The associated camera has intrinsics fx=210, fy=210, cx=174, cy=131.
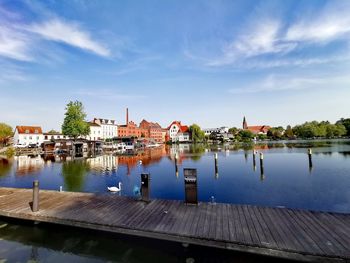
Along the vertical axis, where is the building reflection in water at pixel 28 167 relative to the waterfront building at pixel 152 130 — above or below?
below

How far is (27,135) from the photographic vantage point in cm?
8438

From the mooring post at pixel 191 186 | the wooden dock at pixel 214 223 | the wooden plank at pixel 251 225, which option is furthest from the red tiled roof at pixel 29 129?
the wooden plank at pixel 251 225

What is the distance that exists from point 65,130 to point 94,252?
65507 mm

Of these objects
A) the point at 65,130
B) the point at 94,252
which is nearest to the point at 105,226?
the point at 94,252

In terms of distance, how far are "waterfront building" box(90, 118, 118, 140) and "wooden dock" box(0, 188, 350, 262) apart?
94315mm

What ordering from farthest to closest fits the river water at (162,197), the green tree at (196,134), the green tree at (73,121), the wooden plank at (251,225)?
the green tree at (196,134) < the green tree at (73,121) < the river water at (162,197) < the wooden plank at (251,225)

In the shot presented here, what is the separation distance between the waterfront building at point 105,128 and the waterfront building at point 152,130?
21877 mm

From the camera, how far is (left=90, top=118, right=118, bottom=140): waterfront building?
102262 millimetres

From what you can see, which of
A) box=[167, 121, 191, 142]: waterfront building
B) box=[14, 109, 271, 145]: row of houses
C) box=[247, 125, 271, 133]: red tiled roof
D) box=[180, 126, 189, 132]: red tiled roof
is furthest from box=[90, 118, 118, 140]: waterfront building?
box=[247, 125, 271, 133]: red tiled roof

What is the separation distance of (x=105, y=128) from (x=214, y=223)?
342ft

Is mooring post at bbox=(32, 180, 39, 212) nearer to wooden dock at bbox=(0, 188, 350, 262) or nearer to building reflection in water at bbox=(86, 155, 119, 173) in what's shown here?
wooden dock at bbox=(0, 188, 350, 262)

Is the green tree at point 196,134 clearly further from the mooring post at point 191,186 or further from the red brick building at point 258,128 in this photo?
the mooring post at point 191,186

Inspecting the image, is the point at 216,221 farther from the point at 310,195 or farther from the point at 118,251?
the point at 310,195

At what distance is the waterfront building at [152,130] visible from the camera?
427ft
